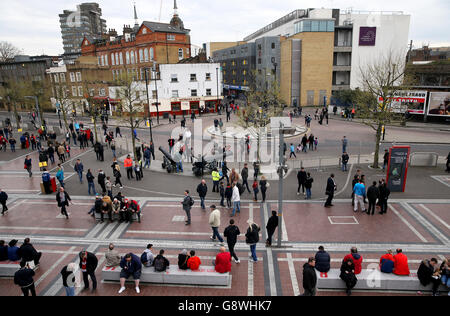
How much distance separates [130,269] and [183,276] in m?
1.55

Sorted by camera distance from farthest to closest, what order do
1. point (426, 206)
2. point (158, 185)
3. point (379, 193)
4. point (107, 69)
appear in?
point (107, 69) < point (158, 185) < point (426, 206) < point (379, 193)

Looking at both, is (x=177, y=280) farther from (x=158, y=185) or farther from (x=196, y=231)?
(x=158, y=185)

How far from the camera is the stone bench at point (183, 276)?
29.9 feet

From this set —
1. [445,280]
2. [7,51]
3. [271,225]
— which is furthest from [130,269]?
[7,51]

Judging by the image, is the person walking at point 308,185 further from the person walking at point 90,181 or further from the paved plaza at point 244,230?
the person walking at point 90,181

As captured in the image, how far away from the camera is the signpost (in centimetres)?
1603

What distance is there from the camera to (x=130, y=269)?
9.05m

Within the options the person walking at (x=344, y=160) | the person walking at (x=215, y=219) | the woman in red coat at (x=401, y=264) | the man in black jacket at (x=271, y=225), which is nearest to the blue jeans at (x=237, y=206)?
the person walking at (x=215, y=219)

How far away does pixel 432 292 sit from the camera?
8531 millimetres

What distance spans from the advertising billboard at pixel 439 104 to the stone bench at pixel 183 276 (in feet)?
119

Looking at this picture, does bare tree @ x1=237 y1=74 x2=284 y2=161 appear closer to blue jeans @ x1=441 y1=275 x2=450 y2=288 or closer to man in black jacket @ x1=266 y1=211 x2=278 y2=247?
man in black jacket @ x1=266 y1=211 x2=278 y2=247

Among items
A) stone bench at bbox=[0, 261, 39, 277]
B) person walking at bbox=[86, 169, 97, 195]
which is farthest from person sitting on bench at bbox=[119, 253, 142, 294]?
person walking at bbox=[86, 169, 97, 195]
